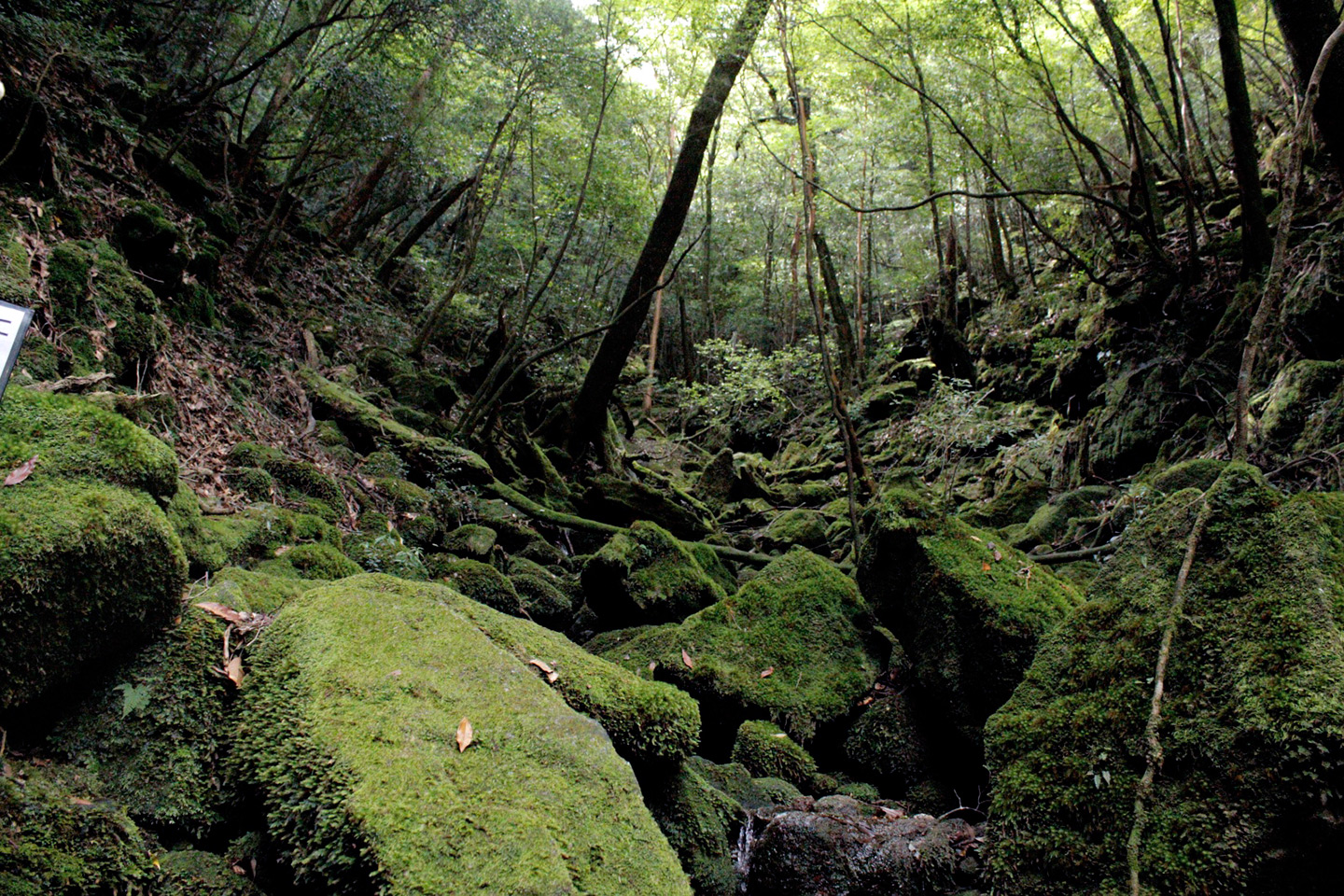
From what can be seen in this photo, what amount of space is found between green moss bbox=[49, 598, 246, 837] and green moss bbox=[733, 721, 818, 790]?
2.77 meters

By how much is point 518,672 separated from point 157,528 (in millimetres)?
1393

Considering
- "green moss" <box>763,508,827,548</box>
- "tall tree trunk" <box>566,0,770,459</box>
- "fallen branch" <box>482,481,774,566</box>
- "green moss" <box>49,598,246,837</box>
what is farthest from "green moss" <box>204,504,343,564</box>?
"tall tree trunk" <box>566,0,770,459</box>

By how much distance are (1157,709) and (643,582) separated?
4188 millimetres

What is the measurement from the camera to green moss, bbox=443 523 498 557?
6383 millimetres

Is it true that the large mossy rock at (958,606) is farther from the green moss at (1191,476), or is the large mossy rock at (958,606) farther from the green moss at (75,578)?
the green moss at (75,578)

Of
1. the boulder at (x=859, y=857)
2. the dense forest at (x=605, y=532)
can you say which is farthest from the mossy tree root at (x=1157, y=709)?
the boulder at (x=859, y=857)

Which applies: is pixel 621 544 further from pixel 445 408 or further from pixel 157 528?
pixel 445 408

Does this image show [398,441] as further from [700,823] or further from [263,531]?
[700,823]

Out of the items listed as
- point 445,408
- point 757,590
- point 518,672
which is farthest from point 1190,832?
point 445,408

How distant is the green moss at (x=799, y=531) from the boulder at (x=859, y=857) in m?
6.05

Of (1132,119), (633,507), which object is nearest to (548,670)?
(633,507)

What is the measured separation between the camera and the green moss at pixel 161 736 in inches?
82.9

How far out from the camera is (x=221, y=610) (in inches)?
107

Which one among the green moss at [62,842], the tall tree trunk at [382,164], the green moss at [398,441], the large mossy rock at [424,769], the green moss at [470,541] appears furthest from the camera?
the tall tree trunk at [382,164]
